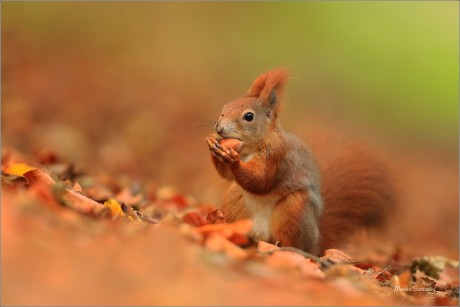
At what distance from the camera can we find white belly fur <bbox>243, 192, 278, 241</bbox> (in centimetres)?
302

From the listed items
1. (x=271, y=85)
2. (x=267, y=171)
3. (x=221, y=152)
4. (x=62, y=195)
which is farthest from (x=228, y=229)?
(x=271, y=85)

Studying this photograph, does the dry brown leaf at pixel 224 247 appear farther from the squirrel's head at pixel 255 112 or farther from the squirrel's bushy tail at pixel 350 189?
the squirrel's bushy tail at pixel 350 189

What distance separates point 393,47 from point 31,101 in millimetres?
6325

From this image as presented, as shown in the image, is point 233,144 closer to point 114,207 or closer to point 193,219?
point 193,219

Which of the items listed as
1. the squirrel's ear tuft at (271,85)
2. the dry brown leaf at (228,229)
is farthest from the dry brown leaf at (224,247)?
the squirrel's ear tuft at (271,85)

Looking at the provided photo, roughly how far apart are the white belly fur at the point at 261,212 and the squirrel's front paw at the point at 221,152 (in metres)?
0.25

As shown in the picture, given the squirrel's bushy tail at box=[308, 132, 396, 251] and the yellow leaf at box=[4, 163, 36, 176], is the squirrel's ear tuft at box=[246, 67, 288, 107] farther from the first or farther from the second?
the yellow leaf at box=[4, 163, 36, 176]

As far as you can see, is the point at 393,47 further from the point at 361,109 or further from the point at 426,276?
the point at 426,276

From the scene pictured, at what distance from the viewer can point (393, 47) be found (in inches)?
436

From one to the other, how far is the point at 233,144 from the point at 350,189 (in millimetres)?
968

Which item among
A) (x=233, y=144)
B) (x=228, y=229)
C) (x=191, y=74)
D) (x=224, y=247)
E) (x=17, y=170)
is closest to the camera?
(x=224, y=247)

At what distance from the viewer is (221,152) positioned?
2842 mm

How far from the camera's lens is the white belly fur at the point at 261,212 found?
302 cm

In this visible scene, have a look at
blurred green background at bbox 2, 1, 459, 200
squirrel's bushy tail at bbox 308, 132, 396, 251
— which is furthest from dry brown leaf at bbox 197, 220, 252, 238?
blurred green background at bbox 2, 1, 459, 200
